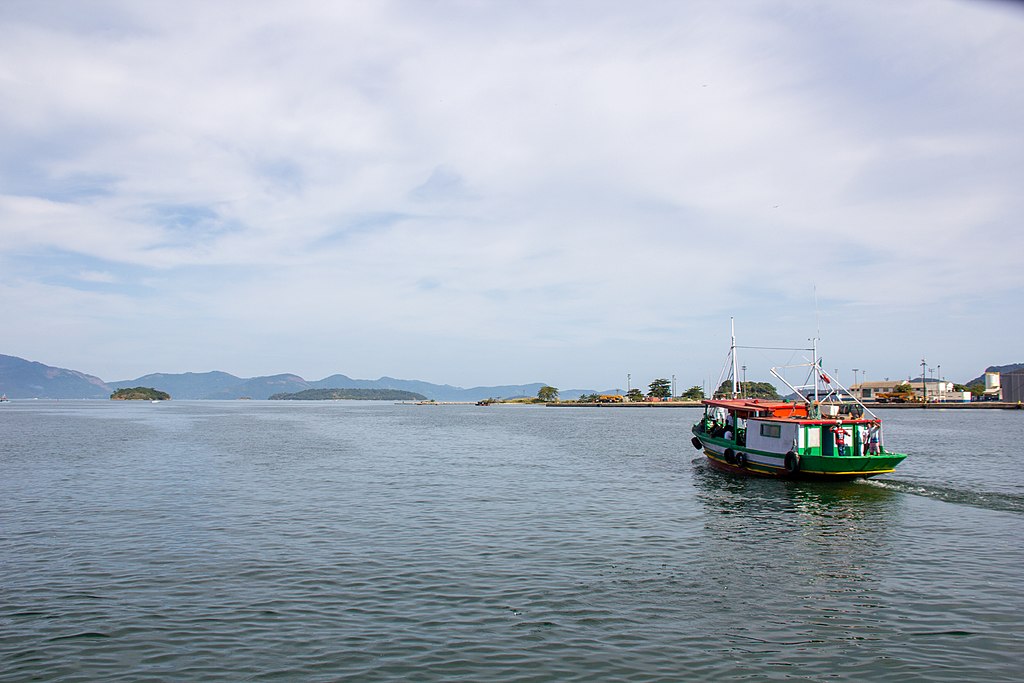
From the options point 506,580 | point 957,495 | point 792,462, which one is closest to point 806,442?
point 792,462

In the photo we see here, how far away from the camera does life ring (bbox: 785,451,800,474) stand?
5019 cm

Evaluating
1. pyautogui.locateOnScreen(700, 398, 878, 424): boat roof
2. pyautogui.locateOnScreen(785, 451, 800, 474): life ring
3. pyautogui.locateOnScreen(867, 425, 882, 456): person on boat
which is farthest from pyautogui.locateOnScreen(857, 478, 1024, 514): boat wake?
pyautogui.locateOnScreen(785, 451, 800, 474): life ring

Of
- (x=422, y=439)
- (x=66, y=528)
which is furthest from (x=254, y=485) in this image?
(x=422, y=439)

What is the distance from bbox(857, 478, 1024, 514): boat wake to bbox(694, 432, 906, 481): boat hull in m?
1.49

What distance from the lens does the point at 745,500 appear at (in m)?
43.5

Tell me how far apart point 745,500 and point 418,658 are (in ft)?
104

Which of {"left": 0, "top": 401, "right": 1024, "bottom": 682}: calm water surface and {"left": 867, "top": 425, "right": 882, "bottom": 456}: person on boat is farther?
{"left": 867, "top": 425, "right": 882, "bottom": 456}: person on boat

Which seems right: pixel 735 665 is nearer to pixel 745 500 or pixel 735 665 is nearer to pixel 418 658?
pixel 418 658

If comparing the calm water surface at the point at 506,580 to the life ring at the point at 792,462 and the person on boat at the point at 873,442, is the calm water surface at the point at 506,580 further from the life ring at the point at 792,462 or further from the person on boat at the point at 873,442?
the person on boat at the point at 873,442

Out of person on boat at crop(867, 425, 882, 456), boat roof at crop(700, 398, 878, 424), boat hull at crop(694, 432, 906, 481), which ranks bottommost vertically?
boat hull at crop(694, 432, 906, 481)

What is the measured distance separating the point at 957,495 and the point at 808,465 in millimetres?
9047

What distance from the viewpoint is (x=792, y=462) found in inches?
1986

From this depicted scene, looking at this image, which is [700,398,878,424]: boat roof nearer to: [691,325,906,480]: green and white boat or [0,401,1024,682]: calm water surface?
[691,325,906,480]: green and white boat

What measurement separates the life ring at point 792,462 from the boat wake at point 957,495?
5475 mm
